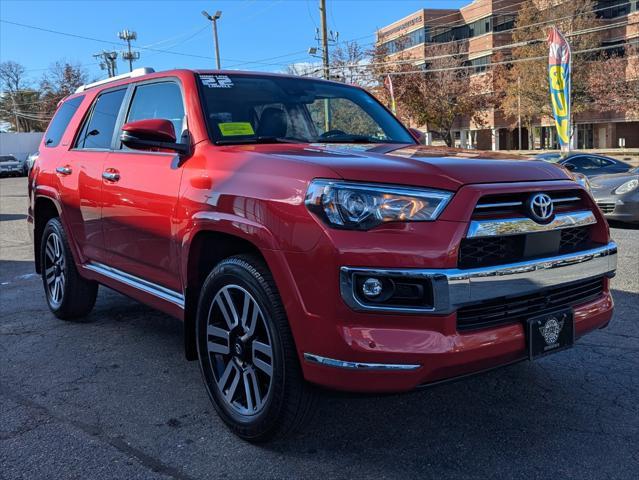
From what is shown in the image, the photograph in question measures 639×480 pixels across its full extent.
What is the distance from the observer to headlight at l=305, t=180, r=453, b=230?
101 inches

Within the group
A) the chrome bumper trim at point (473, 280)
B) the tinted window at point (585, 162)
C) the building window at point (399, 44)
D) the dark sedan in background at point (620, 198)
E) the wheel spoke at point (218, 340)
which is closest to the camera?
the chrome bumper trim at point (473, 280)

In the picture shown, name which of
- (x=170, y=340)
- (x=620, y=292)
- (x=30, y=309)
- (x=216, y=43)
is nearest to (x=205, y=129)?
(x=170, y=340)

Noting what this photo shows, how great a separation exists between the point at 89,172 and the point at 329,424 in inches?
106

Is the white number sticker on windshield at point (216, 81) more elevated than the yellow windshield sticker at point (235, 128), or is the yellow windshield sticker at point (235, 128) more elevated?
the white number sticker on windshield at point (216, 81)

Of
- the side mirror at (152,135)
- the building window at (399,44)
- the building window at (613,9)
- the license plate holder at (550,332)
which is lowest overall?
the license plate holder at (550,332)

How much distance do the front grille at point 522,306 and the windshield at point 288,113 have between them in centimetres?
161

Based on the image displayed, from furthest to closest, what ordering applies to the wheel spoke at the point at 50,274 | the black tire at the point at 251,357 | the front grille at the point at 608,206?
the front grille at the point at 608,206 → the wheel spoke at the point at 50,274 → the black tire at the point at 251,357

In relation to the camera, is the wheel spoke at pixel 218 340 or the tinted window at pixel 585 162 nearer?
the wheel spoke at pixel 218 340

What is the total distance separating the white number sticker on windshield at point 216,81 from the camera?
12.7ft

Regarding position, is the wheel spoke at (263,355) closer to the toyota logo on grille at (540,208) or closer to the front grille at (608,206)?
the toyota logo on grille at (540,208)

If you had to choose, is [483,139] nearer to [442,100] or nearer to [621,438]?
[442,100]

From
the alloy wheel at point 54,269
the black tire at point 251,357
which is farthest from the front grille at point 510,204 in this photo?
the alloy wheel at point 54,269

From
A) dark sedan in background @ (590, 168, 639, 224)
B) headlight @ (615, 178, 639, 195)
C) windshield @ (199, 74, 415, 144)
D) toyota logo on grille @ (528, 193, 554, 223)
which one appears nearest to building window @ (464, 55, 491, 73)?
dark sedan in background @ (590, 168, 639, 224)

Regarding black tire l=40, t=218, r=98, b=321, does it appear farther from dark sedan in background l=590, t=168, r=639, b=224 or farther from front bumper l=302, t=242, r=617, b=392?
dark sedan in background l=590, t=168, r=639, b=224
